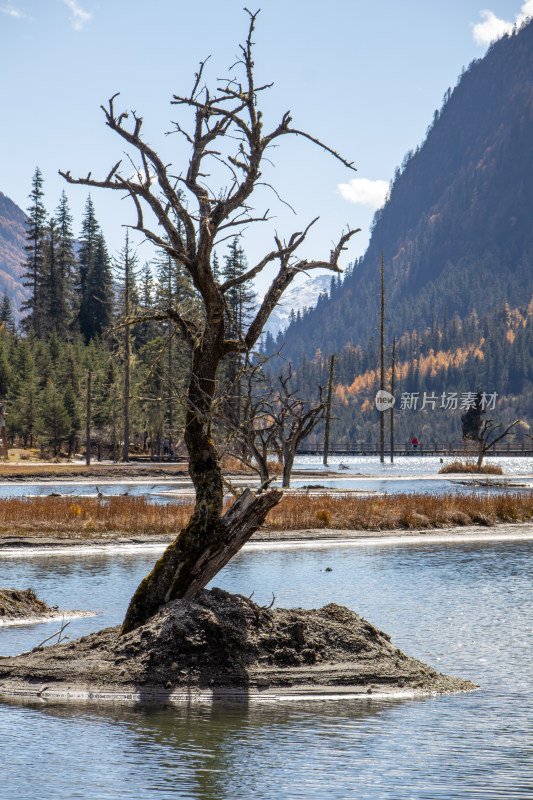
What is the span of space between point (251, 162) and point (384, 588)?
384 inches

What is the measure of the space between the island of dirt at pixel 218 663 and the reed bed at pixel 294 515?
14.4 m

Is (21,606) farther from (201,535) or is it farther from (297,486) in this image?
(297,486)

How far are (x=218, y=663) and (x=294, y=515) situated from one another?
62.7 feet

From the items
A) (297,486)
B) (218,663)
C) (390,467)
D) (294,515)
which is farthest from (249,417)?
(390,467)

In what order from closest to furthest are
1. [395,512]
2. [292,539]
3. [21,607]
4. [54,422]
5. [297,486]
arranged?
[21,607], [292,539], [395,512], [297,486], [54,422]

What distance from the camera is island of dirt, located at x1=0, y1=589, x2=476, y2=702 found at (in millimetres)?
10648

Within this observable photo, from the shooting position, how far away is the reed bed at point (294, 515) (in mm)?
26531

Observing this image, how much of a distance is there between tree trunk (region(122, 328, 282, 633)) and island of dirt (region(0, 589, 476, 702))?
33cm

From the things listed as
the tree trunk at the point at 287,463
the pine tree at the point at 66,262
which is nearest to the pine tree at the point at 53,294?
the pine tree at the point at 66,262

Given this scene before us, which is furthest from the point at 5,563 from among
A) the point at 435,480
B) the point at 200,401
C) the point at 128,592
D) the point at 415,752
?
the point at 435,480

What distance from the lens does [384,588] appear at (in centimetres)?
1847

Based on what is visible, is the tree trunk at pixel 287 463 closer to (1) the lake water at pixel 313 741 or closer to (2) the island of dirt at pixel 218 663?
(1) the lake water at pixel 313 741

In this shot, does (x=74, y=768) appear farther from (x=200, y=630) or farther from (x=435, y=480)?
(x=435, y=480)

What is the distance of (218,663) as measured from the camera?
35.8 ft
